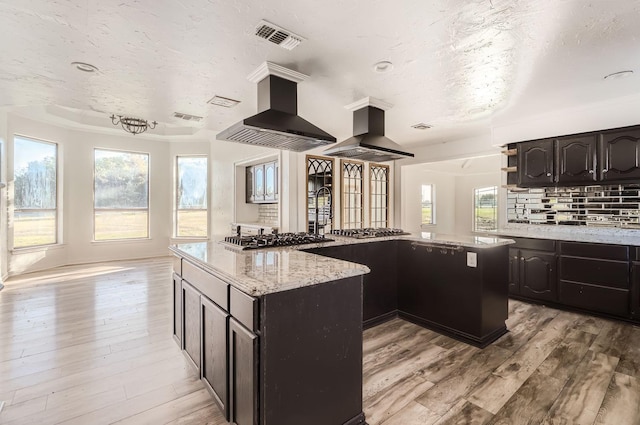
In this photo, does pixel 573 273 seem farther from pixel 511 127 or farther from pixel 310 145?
pixel 310 145

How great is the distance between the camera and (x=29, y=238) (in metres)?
5.46

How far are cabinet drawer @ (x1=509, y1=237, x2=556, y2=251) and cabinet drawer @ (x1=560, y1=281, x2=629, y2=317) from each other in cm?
44

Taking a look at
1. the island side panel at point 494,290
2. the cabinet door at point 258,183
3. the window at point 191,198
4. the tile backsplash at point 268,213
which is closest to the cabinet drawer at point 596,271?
the island side panel at point 494,290

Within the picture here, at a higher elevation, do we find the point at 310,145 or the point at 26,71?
the point at 26,71

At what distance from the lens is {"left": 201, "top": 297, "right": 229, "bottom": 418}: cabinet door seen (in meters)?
1.67

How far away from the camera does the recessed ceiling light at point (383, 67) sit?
2.51 m

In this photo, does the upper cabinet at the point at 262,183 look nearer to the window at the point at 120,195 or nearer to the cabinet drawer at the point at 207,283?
the window at the point at 120,195

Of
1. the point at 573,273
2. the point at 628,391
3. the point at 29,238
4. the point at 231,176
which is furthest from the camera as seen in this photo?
the point at 231,176

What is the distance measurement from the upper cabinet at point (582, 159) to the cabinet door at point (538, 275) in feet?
3.31

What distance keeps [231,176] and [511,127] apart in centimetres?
524

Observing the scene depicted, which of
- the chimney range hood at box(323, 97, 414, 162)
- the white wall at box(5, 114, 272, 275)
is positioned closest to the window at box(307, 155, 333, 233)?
the white wall at box(5, 114, 272, 275)

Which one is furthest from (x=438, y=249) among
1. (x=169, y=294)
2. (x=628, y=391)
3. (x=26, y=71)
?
(x=26, y=71)

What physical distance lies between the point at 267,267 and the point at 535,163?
4.20 meters

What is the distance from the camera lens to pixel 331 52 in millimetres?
2314
